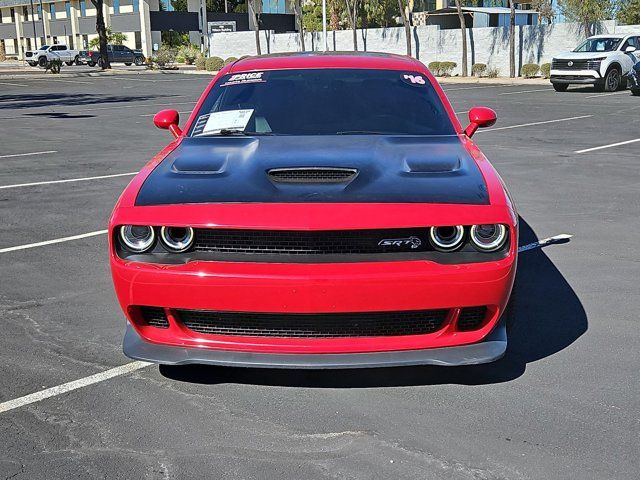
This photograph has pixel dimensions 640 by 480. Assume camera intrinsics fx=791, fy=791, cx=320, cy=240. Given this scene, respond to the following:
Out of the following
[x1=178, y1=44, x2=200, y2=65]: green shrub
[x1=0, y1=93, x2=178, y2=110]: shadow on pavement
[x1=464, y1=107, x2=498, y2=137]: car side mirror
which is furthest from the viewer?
[x1=178, y1=44, x2=200, y2=65]: green shrub

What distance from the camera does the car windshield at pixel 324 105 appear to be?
4828 millimetres

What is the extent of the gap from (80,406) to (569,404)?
2230 mm

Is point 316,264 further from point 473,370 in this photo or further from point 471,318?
point 473,370

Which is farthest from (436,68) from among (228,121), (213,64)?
(228,121)

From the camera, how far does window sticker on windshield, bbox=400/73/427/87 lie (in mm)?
5219

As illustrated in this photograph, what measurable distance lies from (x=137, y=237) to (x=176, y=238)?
18cm

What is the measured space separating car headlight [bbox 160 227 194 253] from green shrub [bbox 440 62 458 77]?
122ft

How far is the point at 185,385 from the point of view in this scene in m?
3.85

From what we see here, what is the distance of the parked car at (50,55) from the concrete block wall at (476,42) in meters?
20.4

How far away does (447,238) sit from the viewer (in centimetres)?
345

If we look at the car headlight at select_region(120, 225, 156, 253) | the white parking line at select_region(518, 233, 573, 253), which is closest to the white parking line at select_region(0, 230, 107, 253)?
the car headlight at select_region(120, 225, 156, 253)

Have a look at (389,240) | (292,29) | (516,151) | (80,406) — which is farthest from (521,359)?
(292,29)

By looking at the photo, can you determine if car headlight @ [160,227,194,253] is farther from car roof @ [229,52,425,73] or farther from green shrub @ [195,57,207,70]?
green shrub @ [195,57,207,70]

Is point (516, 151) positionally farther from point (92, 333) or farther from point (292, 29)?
point (292, 29)
